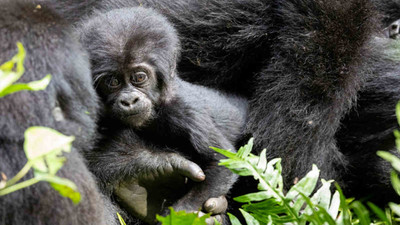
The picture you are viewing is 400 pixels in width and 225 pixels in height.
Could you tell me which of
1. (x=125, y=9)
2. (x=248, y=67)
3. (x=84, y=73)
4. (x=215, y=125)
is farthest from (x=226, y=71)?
(x=84, y=73)

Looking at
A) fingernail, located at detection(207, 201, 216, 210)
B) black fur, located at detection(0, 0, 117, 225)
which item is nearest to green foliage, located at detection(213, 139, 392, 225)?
fingernail, located at detection(207, 201, 216, 210)

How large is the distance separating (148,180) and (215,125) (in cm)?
43

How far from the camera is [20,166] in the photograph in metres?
1.42

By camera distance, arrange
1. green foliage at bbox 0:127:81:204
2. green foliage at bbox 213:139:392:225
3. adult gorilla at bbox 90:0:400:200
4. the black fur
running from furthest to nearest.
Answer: adult gorilla at bbox 90:0:400:200 → green foliage at bbox 213:139:392:225 → the black fur → green foliage at bbox 0:127:81:204

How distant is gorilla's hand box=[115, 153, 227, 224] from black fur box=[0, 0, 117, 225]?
2.08 ft

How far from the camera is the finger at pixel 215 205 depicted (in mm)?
2244

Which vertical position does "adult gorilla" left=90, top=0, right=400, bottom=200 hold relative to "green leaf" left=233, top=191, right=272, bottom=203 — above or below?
above

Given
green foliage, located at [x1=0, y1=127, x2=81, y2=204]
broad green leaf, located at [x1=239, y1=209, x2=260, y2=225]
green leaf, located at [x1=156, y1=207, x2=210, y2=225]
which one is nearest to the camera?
green foliage, located at [x1=0, y1=127, x2=81, y2=204]

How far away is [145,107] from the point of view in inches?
90.0

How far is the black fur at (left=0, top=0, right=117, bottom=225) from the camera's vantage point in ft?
4.66

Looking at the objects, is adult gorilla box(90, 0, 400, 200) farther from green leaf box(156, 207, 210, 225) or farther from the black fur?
the black fur

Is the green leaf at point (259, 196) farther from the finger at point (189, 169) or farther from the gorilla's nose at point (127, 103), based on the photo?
the gorilla's nose at point (127, 103)

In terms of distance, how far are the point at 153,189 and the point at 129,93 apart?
43 cm

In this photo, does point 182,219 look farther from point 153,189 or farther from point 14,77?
point 14,77
